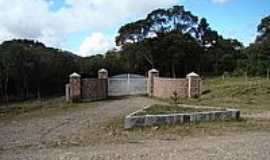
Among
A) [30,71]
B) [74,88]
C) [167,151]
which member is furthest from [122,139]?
[30,71]

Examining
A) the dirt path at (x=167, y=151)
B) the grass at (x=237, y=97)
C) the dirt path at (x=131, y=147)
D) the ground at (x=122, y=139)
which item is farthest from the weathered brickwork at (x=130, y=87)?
the dirt path at (x=167, y=151)

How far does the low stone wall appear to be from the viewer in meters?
12.0

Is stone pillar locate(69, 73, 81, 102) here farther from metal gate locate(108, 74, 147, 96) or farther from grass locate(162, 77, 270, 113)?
metal gate locate(108, 74, 147, 96)

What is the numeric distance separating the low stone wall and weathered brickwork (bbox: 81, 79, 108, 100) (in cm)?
1110

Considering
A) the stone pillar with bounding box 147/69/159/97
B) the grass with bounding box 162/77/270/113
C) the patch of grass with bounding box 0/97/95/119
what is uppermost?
the stone pillar with bounding box 147/69/159/97

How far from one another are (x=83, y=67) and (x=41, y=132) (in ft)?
83.4

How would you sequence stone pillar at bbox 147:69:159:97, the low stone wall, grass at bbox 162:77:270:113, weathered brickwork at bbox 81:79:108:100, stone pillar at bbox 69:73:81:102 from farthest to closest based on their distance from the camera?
1. stone pillar at bbox 147:69:159:97
2. weathered brickwork at bbox 81:79:108:100
3. stone pillar at bbox 69:73:81:102
4. grass at bbox 162:77:270:113
5. the low stone wall

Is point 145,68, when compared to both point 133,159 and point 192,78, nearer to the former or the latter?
point 192,78

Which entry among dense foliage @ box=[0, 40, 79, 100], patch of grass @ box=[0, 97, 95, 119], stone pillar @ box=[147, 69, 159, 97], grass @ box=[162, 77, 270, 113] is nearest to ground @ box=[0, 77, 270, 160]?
patch of grass @ box=[0, 97, 95, 119]

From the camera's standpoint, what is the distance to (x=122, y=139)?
1007 cm

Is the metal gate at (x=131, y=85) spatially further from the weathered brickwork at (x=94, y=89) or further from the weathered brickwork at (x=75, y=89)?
the weathered brickwork at (x=75, y=89)

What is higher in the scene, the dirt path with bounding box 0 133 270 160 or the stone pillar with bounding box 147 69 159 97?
the stone pillar with bounding box 147 69 159 97

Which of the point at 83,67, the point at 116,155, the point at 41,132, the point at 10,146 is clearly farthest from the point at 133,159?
the point at 83,67

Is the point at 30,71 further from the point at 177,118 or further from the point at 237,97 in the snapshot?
the point at 177,118
